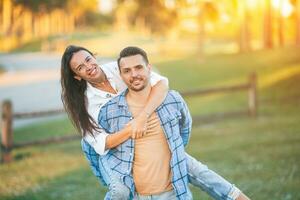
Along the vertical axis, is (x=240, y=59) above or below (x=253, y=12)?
below

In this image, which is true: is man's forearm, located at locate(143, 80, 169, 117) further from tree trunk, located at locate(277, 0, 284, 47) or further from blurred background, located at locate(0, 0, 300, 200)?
tree trunk, located at locate(277, 0, 284, 47)

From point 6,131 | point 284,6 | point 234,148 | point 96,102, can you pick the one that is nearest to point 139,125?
point 96,102

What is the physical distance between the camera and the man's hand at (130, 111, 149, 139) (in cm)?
359

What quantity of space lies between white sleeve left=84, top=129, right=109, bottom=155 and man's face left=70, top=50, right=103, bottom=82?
1.27 feet

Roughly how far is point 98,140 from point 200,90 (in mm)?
7926

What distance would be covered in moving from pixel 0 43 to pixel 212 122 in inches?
192

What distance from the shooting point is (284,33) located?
15.9 metres

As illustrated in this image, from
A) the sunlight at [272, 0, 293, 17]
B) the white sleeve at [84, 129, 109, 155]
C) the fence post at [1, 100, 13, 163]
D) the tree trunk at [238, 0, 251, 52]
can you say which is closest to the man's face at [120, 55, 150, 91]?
the white sleeve at [84, 129, 109, 155]

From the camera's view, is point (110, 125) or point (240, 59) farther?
point (240, 59)

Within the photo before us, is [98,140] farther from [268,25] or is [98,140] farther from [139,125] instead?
[268,25]

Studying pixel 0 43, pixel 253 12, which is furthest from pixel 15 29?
pixel 253 12

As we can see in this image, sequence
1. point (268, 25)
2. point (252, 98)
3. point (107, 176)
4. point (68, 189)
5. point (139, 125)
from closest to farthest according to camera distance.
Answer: point (139, 125), point (107, 176), point (68, 189), point (252, 98), point (268, 25)

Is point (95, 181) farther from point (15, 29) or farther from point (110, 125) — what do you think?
point (15, 29)

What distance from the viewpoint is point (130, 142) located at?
3.72 m
